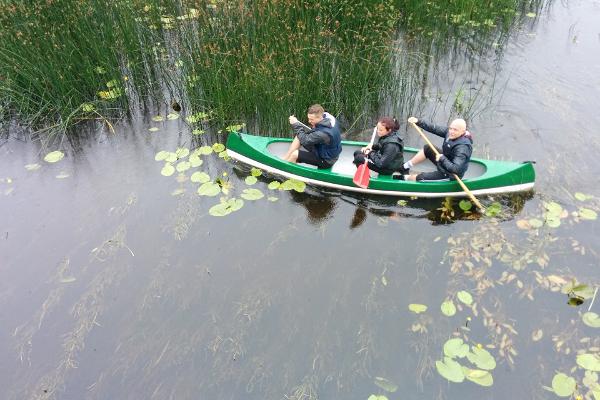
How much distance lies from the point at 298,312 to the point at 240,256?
0.98 m

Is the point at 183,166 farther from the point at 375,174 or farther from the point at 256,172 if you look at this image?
the point at 375,174

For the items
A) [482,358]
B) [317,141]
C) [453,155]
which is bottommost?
[482,358]

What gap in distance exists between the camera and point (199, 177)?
5.97m

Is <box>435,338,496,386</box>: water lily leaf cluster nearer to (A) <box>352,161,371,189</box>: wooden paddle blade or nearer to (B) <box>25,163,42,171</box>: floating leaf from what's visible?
(A) <box>352,161,371,189</box>: wooden paddle blade

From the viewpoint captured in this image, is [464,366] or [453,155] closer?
[464,366]

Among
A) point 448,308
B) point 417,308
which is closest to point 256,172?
point 417,308

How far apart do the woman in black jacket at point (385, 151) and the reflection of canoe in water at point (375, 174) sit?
15 cm

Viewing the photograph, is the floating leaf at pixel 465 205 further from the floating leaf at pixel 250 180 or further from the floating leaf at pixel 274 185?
the floating leaf at pixel 250 180

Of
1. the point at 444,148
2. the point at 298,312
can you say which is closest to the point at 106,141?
the point at 298,312

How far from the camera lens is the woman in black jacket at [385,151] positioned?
545 cm

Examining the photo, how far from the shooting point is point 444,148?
5508 millimetres

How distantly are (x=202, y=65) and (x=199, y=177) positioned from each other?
1.83m

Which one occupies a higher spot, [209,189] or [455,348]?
[209,189]

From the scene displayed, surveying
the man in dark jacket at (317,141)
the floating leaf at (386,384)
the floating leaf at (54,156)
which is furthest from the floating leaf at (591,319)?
the floating leaf at (54,156)
